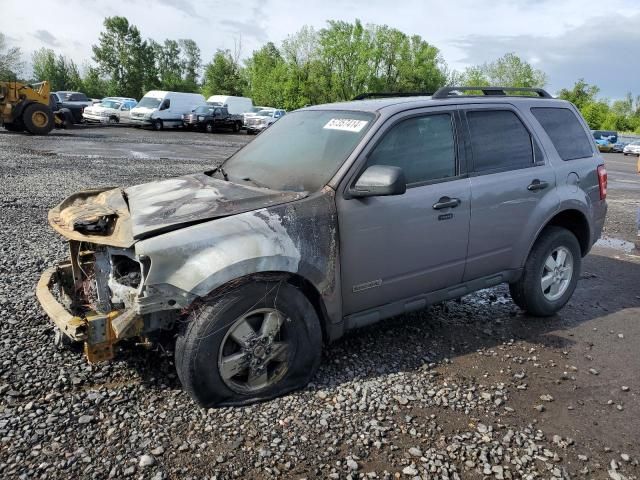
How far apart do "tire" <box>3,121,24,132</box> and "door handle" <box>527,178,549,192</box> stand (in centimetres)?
2304

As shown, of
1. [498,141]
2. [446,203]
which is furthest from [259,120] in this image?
[446,203]

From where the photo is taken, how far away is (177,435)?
9.34 ft

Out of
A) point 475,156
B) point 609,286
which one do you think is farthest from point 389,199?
point 609,286

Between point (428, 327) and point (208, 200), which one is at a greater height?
point (208, 200)

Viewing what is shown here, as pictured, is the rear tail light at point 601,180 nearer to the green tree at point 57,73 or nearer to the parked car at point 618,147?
the parked car at point 618,147

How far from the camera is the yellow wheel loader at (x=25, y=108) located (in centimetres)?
2141

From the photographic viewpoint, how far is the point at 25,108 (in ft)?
70.8

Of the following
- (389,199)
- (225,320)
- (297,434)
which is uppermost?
(389,199)

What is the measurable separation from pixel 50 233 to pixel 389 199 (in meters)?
5.21

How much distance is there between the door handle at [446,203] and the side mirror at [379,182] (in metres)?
0.52

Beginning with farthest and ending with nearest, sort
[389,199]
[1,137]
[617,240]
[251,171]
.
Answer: [1,137] < [617,240] < [251,171] < [389,199]

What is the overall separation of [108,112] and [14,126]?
11.4m

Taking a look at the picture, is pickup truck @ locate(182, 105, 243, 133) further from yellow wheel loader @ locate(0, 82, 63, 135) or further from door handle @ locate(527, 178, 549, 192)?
door handle @ locate(527, 178, 549, 192)

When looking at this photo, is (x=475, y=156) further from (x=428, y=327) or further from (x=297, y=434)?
→ (x=297, y=434)
